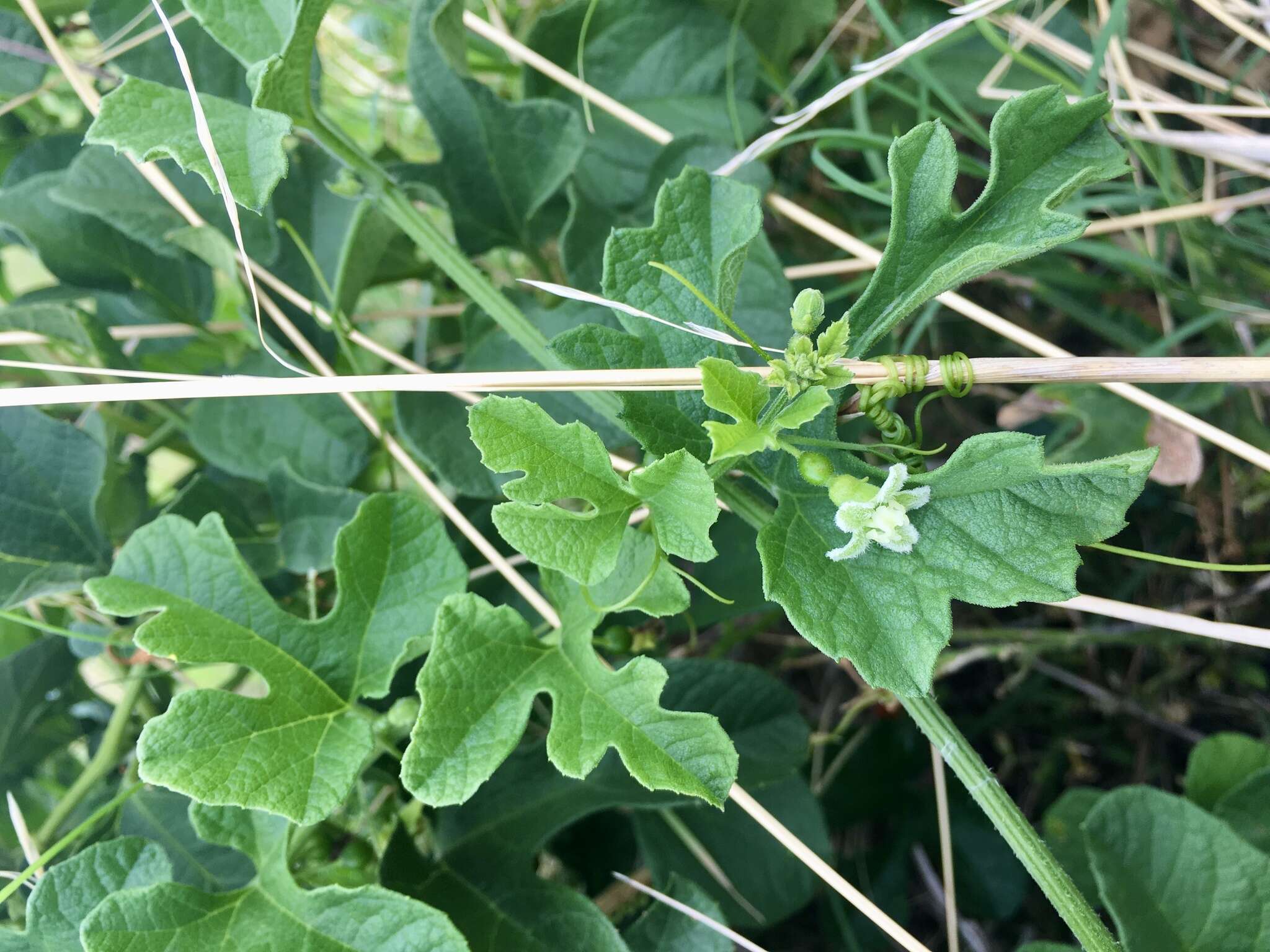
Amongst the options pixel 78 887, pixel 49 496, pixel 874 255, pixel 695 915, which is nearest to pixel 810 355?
pixel 874 255

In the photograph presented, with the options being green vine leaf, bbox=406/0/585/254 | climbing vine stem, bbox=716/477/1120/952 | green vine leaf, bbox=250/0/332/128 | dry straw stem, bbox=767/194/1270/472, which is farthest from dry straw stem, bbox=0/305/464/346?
climbing vine stem, bbox=716/477/1120/952

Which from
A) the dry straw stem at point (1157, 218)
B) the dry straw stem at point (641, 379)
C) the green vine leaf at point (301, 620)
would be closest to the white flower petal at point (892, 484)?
the dry straw stem at point (641, 379)

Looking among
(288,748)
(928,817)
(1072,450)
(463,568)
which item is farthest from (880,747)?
(288,748)

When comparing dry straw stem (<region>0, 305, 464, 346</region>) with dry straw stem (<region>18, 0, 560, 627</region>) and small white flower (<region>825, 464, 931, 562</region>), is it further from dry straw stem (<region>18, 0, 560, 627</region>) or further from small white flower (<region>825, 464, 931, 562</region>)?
small white flower (<region>825, 464, 931, 562</region>)

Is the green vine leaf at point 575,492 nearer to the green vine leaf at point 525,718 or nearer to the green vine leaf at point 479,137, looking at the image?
the green vine leaf at point 525,718

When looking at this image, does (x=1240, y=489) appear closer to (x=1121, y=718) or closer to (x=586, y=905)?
(x=1121, y=718)

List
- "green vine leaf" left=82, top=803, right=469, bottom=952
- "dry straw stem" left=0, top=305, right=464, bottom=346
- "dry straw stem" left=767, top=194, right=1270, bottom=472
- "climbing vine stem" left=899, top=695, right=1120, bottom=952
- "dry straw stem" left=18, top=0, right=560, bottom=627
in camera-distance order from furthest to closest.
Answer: "dry straw stem" left=0, top=305, right=464, bottom=346
"dry straw stem" left=18, top=0, right=560, bottom=627
"dry straw stem" left=767, top=194, right=1270, bottom=472
"green vine leaf" left=82, top=803, right=469, bottom=952
"climbing vine stem" left=899, top=695, right=1120, bottom=952

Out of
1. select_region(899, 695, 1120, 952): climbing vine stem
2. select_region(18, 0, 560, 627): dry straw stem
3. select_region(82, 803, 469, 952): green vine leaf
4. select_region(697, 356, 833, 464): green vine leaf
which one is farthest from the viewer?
select_region(18, 0, 560, 627): dry straw stem
